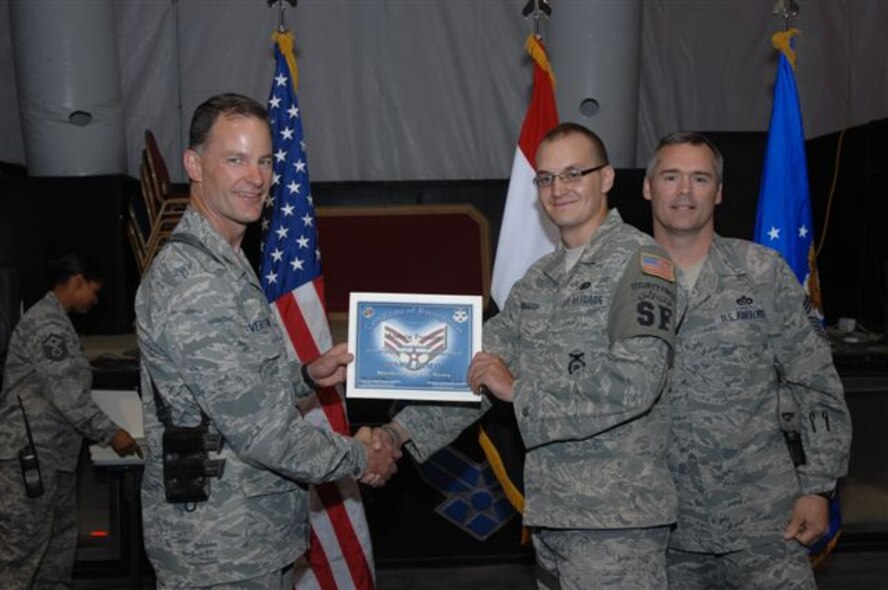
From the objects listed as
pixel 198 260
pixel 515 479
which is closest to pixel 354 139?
pixel 515 479

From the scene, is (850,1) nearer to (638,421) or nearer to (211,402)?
(638,421)

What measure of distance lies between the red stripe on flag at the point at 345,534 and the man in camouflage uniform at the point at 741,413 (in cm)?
158

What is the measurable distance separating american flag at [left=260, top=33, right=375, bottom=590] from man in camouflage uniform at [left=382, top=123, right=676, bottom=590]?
1457 mm

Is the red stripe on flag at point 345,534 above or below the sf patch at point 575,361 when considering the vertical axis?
below

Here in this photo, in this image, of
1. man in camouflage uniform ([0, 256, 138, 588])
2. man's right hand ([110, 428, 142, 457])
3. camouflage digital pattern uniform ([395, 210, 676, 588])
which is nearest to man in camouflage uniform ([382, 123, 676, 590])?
camouflage digital pattern uniform ([395, 210, 676, 588])

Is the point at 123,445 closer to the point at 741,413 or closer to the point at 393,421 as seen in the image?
the point at 393,421

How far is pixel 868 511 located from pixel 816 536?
268cm

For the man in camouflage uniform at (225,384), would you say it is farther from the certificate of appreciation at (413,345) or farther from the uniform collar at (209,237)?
the certificate of appreciation at (413,345)

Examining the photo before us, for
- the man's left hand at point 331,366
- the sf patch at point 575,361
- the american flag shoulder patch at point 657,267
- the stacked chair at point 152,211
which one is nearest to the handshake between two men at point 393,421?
the man's left hand at point 331,366

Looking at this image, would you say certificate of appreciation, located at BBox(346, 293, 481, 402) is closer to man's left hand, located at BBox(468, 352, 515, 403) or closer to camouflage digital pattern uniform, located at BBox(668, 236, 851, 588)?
man's left hand, located at BBox(468, 352, 515, 403)

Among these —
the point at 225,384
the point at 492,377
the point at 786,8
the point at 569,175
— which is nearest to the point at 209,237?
the point at 225,384

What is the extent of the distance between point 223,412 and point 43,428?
2418 millimetres

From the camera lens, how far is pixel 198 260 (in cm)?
207

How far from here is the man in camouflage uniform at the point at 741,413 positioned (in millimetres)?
2381
